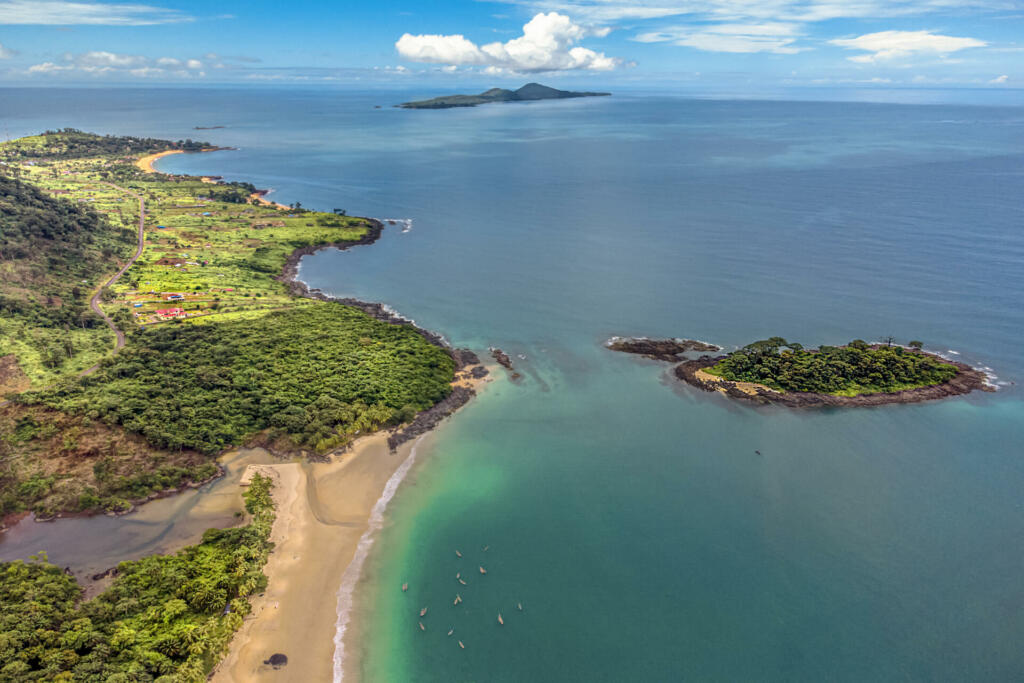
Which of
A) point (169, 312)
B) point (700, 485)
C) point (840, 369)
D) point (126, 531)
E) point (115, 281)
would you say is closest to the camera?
point (126, 531)

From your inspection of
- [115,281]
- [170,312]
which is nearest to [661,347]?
[170,312]

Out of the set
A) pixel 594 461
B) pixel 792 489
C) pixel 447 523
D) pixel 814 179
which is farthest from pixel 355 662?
pixel 814 179

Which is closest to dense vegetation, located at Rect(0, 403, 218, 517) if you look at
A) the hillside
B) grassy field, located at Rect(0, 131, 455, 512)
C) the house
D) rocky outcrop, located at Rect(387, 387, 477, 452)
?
grassy field, located at Rect(0, 131, 455, 512)

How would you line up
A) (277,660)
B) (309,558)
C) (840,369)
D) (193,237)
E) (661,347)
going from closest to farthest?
(277,660) → (309,558) → (840,369) → (661,347) → (193,237)

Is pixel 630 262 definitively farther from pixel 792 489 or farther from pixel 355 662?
pixel 355 662

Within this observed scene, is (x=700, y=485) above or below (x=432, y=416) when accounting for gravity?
below

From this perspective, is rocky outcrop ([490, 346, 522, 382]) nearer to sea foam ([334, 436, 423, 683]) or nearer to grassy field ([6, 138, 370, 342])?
sea foam ([334, 436, 423, 683])

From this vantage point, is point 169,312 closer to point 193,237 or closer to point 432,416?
point 193,237
